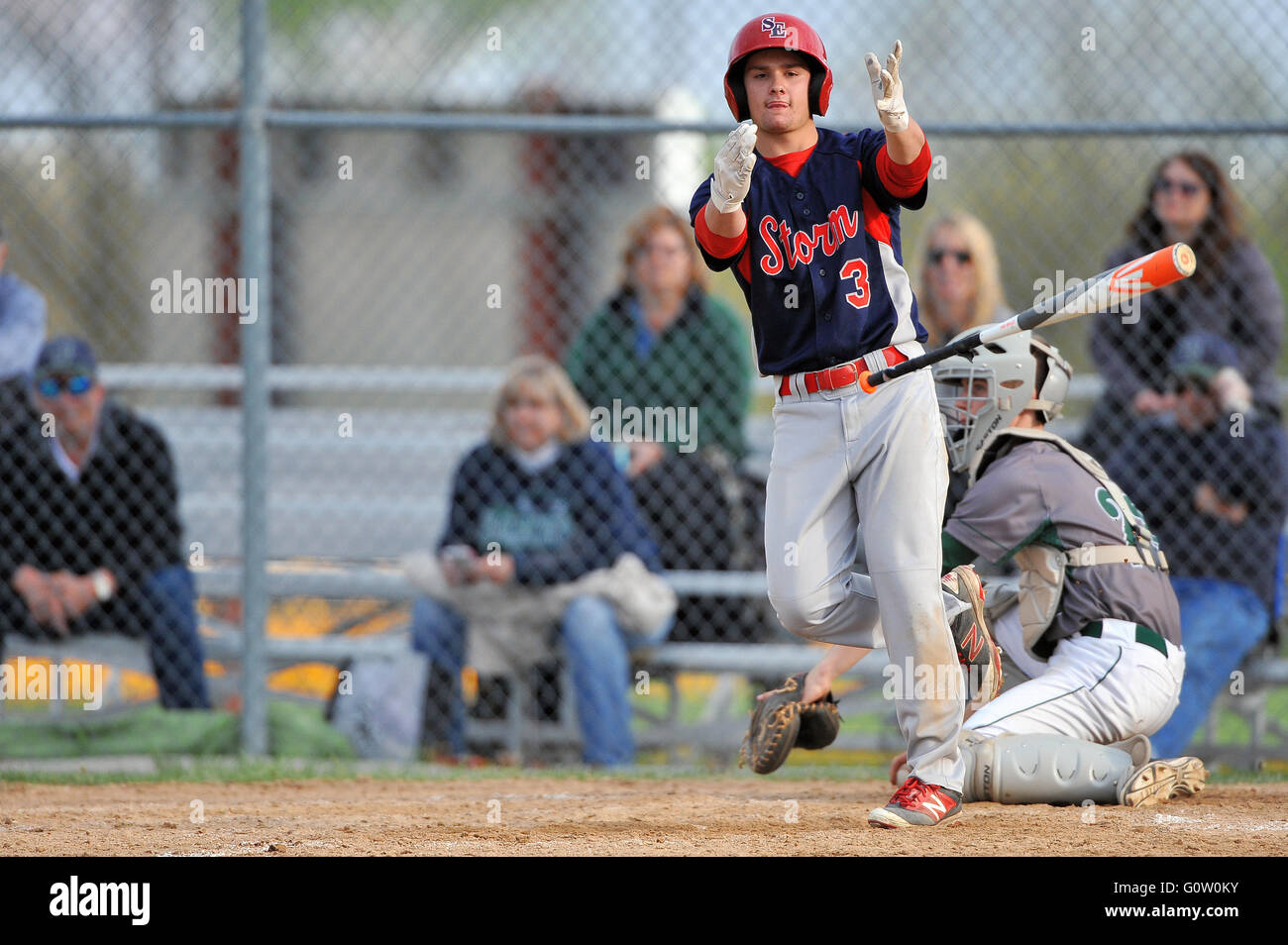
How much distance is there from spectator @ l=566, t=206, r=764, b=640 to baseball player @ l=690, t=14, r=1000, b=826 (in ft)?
7.67

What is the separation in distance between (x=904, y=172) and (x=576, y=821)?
1.78 metres

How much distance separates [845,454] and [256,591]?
2.81 meters

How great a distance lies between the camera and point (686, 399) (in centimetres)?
594

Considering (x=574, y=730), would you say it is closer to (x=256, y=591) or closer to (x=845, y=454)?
(x=256, y=591)

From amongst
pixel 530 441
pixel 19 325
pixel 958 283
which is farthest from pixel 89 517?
pixel 958 283

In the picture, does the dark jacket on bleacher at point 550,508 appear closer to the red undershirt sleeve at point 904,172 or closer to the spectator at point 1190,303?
the spectator at point 1190,303

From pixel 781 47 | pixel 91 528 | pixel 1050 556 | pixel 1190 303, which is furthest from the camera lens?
pixel 91 528

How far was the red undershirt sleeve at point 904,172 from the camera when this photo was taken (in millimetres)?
3326

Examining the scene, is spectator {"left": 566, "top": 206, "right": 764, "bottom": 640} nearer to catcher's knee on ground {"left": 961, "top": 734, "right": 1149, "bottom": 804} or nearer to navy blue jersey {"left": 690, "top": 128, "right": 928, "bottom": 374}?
catcher's knee on ground {"left": 961, "top": 734, "right": 1149, "bottom": 804}

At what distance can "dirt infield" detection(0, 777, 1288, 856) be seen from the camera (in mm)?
3150

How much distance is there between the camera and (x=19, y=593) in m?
5.70

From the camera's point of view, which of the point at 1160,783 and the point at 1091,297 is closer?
the point at 1091,297

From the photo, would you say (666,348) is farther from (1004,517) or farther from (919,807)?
(919,807)
